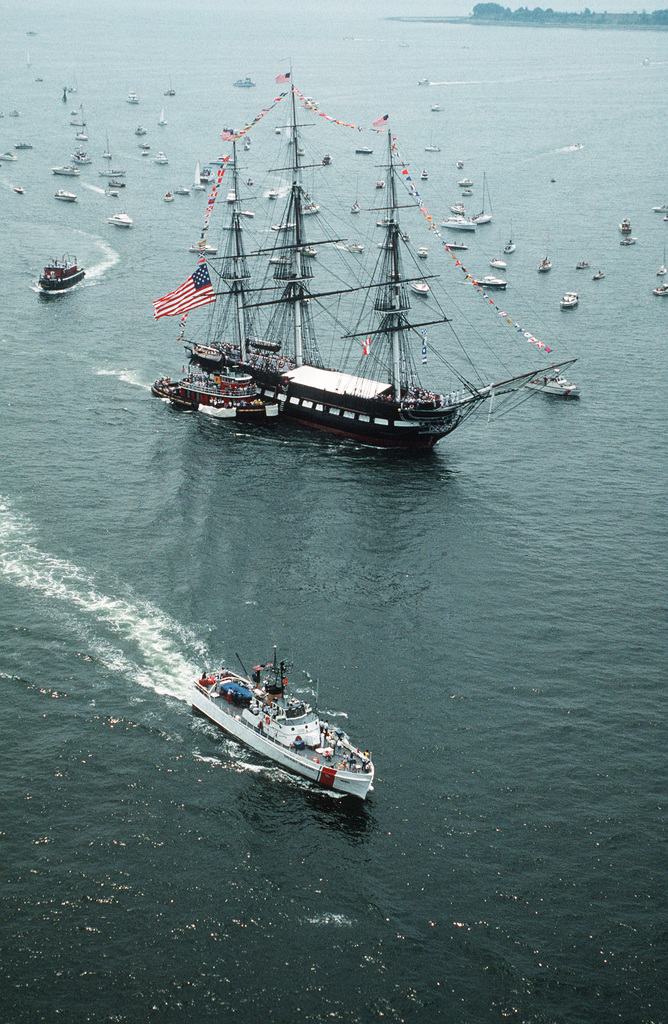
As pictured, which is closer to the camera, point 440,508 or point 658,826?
point 658,826

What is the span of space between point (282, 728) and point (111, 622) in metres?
27.8

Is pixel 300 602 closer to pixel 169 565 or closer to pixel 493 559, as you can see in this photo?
pixel 169 565

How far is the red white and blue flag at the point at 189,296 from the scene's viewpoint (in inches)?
6462

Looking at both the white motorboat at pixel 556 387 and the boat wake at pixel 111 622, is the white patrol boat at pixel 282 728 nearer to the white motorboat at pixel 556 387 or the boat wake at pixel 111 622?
the boat wake at pixel 111 622

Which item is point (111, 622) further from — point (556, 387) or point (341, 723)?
point (556, 387)

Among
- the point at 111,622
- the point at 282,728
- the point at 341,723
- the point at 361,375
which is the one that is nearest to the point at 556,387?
the point at 361,375

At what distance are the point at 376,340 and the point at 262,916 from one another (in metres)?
128

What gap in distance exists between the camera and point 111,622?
114 meters

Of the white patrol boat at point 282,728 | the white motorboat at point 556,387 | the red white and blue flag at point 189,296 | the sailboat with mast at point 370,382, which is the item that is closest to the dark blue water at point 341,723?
the white patrol boat at point 282,728

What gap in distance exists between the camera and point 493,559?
12925cm

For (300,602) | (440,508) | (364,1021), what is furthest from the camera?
(440,508)

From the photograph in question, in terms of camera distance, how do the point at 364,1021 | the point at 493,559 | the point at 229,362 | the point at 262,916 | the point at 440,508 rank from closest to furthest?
the point at 364,1021, the point at 262,916, the point at 493,559, the point at 440,508, the point at 229,362

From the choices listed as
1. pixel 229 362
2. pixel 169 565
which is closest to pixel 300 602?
pixel 169 565

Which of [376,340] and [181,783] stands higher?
[376,340]
